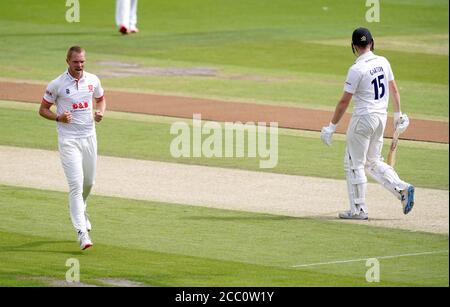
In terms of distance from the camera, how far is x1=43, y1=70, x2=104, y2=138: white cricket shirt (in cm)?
1437

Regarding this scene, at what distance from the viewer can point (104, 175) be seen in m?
18.5

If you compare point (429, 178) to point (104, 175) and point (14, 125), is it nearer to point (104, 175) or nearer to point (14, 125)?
point (104, 175)

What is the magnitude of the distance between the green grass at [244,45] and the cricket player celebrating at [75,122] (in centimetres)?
1162

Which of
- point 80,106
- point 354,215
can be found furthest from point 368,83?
point 80,106

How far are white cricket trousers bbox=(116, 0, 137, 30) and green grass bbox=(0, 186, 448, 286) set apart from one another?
18543mm

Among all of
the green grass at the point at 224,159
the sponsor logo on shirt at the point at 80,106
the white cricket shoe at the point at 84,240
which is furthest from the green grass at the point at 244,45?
the white cricket shoe at the point at 84,240

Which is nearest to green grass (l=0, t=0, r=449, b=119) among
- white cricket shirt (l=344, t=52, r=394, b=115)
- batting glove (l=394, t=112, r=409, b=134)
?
batting glove (l=394, t=112, r=409, b=134)

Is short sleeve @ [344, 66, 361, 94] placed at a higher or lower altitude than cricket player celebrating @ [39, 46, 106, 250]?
higher

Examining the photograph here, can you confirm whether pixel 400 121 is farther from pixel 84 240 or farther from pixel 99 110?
pixel 84 240

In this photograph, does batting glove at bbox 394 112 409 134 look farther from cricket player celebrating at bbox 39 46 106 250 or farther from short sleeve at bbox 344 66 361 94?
cricket player celebrating at bbox 39 46 106 250

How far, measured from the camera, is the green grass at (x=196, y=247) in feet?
42.0
